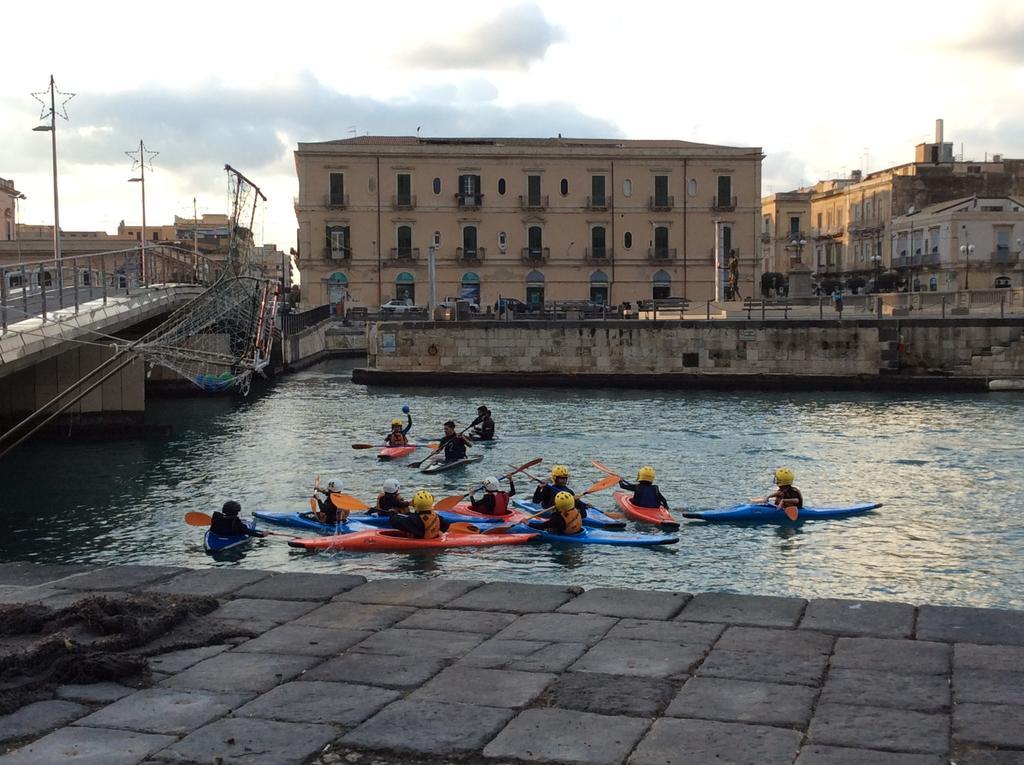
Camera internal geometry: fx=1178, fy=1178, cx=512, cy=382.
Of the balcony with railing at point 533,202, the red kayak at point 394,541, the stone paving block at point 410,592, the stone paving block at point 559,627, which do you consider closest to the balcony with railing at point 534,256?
A: the balcony with railing at point 533,202

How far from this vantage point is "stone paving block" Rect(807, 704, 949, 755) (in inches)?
303

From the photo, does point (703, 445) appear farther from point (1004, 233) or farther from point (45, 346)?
point (1004, 233)

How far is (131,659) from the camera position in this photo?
9.21 m

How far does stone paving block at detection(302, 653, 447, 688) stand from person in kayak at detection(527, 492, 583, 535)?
9312 mm

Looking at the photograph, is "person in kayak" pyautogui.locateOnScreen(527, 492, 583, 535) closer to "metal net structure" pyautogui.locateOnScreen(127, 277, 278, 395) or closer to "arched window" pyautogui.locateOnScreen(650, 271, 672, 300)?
"metal net structure" pyautogui.locateOnScreen(127, 277, 278, 395)

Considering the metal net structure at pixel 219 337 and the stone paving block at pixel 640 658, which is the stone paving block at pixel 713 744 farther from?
the metal net structure at pixel 219 337

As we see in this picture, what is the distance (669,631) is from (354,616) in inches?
116

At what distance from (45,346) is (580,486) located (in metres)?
11.9

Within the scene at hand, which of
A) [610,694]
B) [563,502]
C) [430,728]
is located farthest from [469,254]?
[430,728]

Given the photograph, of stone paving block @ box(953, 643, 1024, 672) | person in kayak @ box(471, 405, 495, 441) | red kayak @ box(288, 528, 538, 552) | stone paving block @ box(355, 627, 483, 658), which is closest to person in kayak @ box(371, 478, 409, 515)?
red kayak @ box(288, 528, 538, 552)

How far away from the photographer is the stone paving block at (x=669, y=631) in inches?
399

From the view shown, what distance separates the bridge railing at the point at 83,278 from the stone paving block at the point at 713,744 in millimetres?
19608

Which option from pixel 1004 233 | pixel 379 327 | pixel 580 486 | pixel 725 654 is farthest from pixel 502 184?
pixel 725 654

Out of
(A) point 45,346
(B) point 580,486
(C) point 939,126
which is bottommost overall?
(B) point 580,486
